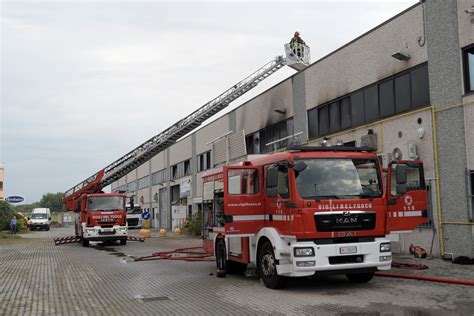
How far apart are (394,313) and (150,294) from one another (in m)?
4.56

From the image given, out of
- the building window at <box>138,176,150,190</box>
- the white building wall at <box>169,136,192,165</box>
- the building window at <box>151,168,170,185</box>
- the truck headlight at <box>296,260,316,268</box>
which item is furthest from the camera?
the building window at <box>138,176,150,190</box>

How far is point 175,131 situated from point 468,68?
18.0 meters

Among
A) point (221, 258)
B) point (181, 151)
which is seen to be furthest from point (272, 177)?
point (181, 151)

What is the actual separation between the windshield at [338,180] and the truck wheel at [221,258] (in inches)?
135

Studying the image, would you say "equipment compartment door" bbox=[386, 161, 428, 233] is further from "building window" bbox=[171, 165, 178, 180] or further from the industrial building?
"building window" bbox=[171, 165, 178, 180]

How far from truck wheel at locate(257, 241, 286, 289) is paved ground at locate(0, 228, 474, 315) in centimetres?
22

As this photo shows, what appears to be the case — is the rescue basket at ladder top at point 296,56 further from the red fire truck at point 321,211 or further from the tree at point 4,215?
the tree at point 4,215

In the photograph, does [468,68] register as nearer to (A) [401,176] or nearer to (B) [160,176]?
(A) [401,176]

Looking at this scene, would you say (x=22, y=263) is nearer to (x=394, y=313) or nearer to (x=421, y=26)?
(x=394, y=313)

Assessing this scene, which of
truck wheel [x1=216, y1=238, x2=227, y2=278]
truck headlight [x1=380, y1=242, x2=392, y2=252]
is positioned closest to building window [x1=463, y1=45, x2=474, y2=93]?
truck headlight [x1=380, y1=242, x2=392, y2=252]

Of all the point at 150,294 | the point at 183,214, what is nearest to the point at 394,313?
the point at 150,294

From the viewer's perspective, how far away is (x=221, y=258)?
12.3 m

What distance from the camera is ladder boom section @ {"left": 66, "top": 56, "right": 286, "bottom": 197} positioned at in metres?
26.2

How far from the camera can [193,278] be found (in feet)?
39.1
